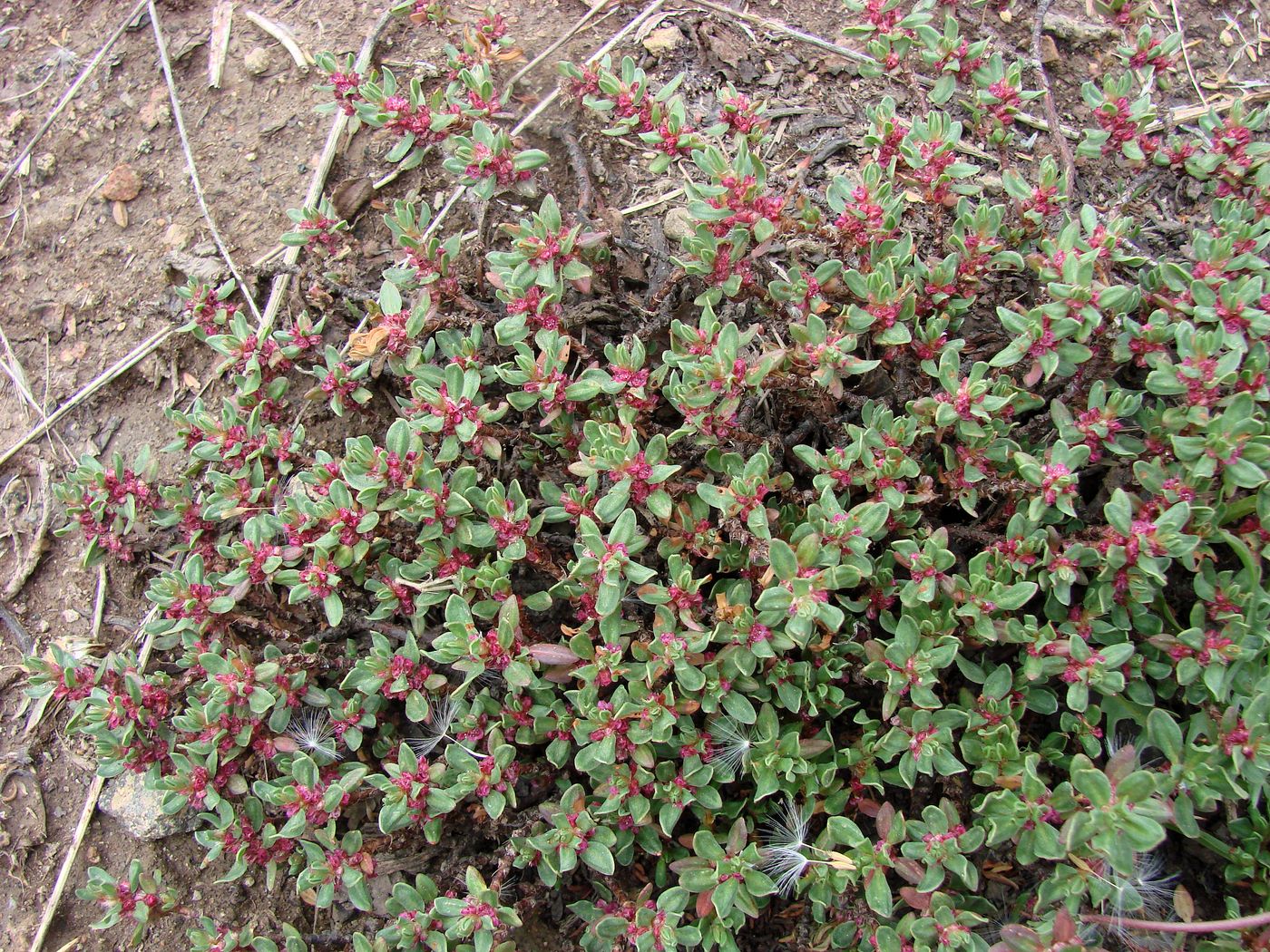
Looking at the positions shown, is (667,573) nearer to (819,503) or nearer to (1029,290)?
(819,503)

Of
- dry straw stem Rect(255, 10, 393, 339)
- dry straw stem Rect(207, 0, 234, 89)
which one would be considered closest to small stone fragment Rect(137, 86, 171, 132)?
dry straw stem Rect(207, 0, 234, 89)

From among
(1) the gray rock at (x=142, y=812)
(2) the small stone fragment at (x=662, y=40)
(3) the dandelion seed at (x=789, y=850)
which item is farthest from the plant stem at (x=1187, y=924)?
(2) the small stone fragment at (x=662, y=40)

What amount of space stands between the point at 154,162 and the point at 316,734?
282 centimetres

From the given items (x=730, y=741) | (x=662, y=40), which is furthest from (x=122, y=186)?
(x=730, y=741)

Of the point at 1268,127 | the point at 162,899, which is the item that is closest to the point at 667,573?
the point at 162,899

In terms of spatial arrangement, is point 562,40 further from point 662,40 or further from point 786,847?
point 786,847

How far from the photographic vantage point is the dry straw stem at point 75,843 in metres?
3.24

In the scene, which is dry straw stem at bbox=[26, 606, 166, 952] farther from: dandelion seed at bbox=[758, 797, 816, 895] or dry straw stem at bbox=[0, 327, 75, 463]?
dandelion seed at bbox=[758, 797, 816, 895]

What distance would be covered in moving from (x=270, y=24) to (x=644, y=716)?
3791mm

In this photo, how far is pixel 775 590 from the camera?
248 cm

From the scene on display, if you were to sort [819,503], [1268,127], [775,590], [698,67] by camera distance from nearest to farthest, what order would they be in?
1. [775,590]
2. [819,503]
3. [1268,127]
4. [698,67]

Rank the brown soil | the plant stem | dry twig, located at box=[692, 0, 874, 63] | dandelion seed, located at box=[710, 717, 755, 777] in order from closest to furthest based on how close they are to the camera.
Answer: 1. the plant stem
2. dandelion seed, located at box=[710, 717, 755, 777]
3. the brown soil
4. dry twig, located at box=[692, 0, 874, 63]

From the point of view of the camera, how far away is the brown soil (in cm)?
379

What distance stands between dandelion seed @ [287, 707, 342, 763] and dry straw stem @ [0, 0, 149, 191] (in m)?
2.99
